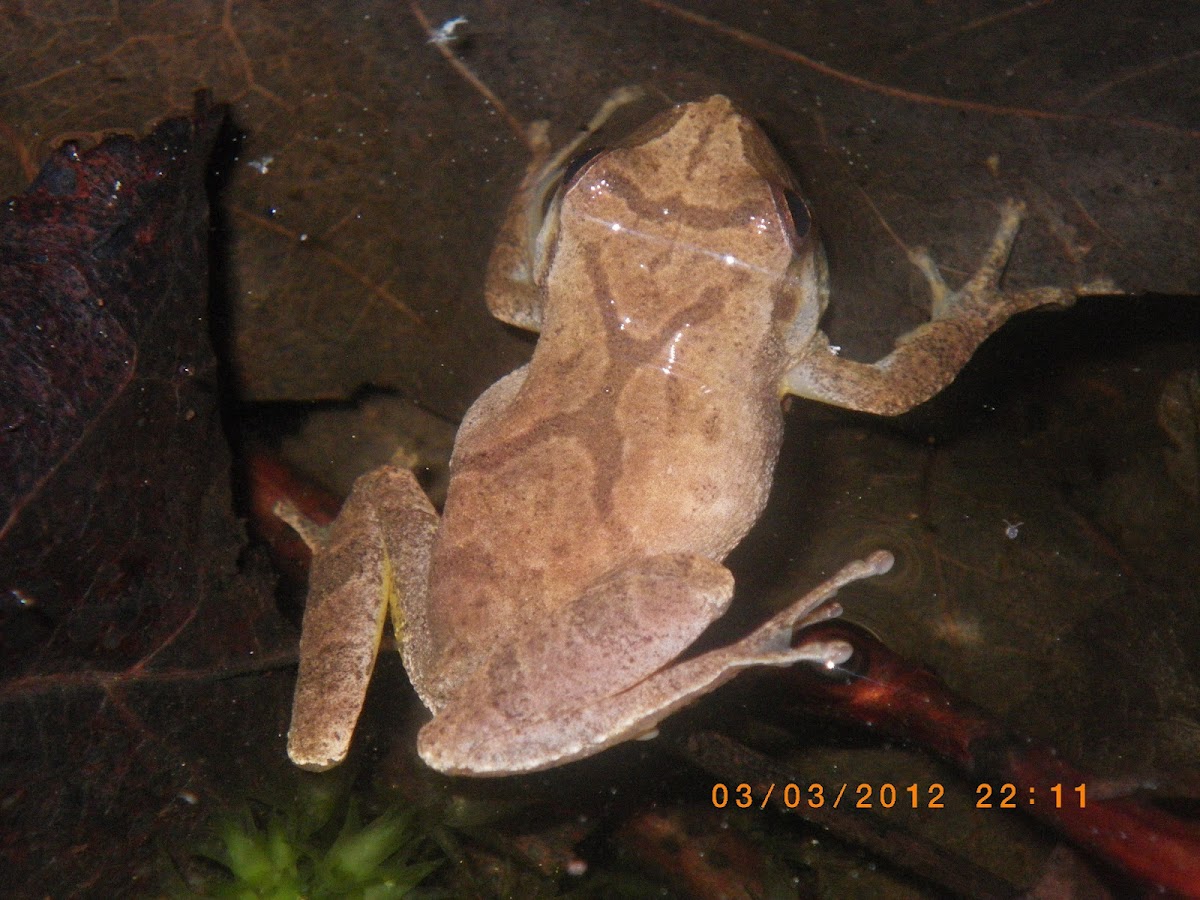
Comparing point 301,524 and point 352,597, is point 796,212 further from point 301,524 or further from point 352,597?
point 301,524

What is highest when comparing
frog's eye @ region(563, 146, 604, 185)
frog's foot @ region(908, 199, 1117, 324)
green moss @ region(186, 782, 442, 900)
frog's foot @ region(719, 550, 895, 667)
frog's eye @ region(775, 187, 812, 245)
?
frog's eye @ region(563, 146, 604, 185)

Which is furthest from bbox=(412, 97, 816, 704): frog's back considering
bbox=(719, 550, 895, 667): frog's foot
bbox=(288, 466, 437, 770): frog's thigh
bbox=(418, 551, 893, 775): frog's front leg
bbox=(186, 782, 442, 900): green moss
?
bbox=(186, 782, 442, 900): green moss

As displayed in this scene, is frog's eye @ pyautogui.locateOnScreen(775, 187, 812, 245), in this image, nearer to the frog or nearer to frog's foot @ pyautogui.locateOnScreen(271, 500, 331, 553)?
the frog

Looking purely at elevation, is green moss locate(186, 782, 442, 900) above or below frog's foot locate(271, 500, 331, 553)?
below

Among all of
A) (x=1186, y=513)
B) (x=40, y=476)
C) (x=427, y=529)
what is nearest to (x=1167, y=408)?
(x=1186, y=513)

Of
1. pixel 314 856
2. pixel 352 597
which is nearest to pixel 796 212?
pixel 352 597

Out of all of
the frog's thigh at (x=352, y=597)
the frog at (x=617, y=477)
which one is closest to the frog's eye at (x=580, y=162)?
the frog at (x=617, y=477)

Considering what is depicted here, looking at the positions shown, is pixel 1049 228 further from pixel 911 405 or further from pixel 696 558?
pixel 696 558
